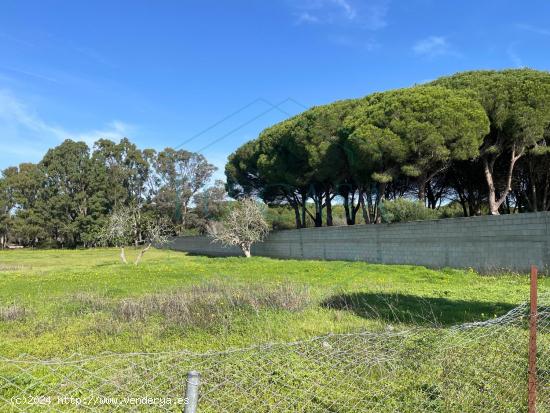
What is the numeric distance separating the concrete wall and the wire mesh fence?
37.3 feet

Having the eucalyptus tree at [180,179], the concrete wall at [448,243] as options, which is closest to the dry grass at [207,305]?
the concrete wall at [448,243]

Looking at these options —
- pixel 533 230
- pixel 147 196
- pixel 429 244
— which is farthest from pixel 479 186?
pixel 147 196

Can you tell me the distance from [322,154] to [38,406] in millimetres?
24966

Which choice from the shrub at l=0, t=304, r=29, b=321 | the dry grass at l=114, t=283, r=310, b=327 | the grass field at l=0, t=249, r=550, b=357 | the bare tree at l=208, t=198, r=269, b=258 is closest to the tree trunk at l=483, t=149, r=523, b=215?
the grass field at l=0, t=249, r=550, b=357

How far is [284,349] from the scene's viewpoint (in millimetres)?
4953

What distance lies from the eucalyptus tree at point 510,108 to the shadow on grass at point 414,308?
1436cm

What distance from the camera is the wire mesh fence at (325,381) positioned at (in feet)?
12.5

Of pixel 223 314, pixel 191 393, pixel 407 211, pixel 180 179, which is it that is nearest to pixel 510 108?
pixel 407 211

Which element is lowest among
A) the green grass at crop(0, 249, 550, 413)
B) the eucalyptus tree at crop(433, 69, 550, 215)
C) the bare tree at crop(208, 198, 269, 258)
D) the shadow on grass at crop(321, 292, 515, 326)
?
the shadow on grass at crop(321, 292, 515, 326)

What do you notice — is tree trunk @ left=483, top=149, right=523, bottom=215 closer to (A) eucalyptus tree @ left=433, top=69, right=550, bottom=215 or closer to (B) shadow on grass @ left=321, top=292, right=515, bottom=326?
(A) eucalyptus tree @ left=433, top=69, right=550, bottom=215

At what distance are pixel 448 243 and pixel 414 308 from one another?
10523 millimetres

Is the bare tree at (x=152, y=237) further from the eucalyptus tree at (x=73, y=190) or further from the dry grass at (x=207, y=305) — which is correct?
the eucalyptus tree at (x=73, y=190)

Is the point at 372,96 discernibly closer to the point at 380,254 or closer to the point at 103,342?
the point at 380,254

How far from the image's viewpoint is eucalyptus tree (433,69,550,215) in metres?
20.2
